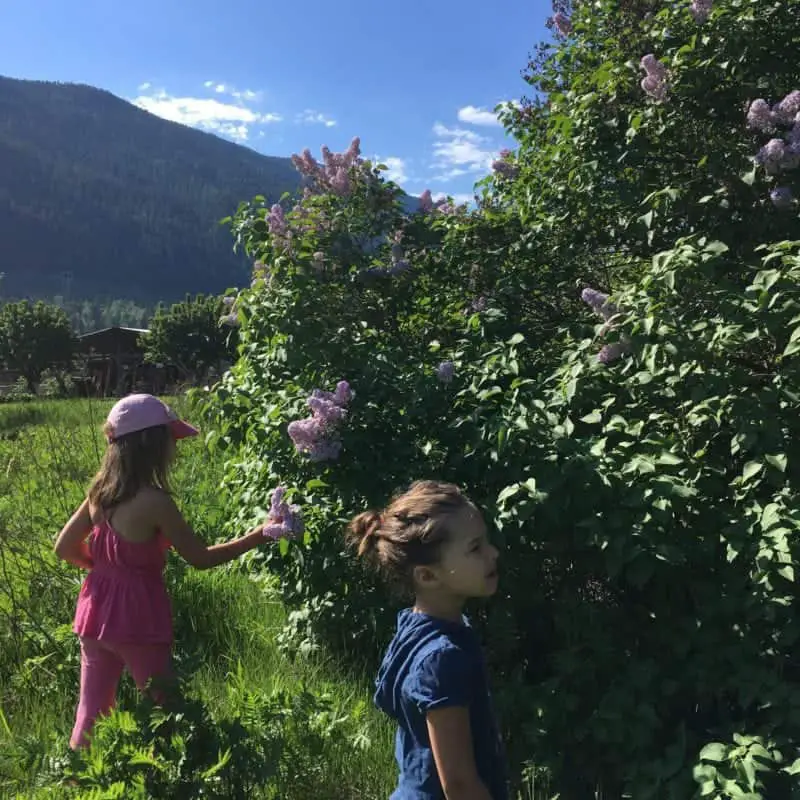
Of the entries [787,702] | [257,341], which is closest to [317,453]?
[257,341]

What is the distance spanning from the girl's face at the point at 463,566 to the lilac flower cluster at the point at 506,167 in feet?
11.1

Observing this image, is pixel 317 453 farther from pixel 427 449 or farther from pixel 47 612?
pixel 47 612

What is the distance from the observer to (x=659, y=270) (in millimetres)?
2693

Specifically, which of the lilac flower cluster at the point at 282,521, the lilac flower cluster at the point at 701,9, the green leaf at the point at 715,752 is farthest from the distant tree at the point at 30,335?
the green leaf at the point at 715,752

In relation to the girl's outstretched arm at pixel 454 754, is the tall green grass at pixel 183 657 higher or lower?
lower

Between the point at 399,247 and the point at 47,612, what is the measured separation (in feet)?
9.26

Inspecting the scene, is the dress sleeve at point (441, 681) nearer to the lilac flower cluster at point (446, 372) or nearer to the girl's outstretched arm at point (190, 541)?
the girl's outstretched arm at point (190, 541)

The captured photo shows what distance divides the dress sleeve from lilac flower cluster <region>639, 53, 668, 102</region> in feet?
9.48

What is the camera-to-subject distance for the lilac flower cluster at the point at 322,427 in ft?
8.73

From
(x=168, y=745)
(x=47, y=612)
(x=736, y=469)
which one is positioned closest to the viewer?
(x=168, y=745)

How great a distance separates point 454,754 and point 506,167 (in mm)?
3853

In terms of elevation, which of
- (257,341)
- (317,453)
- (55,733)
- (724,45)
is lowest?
(55,733)

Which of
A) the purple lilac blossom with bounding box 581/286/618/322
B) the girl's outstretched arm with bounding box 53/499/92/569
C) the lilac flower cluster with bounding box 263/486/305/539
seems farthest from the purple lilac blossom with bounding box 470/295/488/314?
the girl's outstretched arm with bounding box 53/499/92/569

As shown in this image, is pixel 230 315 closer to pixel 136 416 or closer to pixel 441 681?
pixel 136 416
